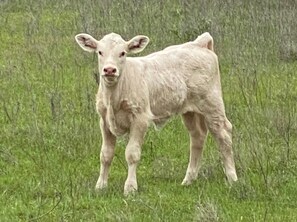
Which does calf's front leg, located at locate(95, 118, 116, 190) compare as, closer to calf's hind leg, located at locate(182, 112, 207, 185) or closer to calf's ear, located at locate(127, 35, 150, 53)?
calf's ear, located at locate(127, 35, 150, 53)

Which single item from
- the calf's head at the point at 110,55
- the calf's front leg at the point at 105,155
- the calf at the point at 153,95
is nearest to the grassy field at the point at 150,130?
the calf's front leg at the point at 105,155

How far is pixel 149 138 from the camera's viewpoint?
33.8 ft

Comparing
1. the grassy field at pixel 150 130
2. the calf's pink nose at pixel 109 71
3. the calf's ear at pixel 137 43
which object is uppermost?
the calf's ear at pixel 137 43

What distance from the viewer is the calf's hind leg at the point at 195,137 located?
29.6 ft

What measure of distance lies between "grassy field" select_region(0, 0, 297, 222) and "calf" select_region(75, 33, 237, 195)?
0.84ft

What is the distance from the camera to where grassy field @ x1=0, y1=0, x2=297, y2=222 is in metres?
7.86

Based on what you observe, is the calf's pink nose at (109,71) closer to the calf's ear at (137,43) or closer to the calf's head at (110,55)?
the calf's head at (110,55)

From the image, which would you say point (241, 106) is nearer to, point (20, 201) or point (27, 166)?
point (27, 166)

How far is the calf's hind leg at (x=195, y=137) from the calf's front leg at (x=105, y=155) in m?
0.84

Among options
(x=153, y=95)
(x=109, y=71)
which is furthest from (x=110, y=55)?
(x=153, y=95)

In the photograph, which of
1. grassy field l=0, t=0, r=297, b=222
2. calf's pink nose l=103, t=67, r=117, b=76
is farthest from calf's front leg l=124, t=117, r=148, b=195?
calf's pink nose l=103, t=67, r=117, b=76

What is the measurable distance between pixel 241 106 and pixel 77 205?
414 cm

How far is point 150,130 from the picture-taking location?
34.7 ft

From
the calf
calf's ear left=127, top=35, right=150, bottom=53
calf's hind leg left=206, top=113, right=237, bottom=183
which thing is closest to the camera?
the calf
